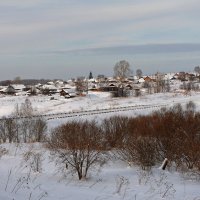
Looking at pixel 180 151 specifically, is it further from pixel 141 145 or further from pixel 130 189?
pixel 130 189

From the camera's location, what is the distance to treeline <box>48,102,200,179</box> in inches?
669

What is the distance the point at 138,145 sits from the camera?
20.2 metres

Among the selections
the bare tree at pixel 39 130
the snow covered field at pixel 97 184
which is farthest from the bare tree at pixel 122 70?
the snow covered field at pixel 97 184

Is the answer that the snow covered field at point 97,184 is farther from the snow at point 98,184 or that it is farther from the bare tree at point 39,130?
the bare tree at point 39,130

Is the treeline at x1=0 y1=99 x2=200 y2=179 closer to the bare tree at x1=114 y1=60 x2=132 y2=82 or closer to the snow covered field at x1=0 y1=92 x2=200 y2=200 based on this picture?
the snow covered field at x1=0 y1=92 x2=200 y2=200

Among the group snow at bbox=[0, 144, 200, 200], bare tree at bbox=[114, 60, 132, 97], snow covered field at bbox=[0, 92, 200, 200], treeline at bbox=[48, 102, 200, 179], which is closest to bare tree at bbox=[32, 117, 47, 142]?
treeline at bbox=[48, 102, 200, 179]

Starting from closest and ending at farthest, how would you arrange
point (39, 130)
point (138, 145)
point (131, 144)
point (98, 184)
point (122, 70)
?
point (98, 184)
point (138, 145)
point (131, 144)
point (39, 130)
point (122, 70)

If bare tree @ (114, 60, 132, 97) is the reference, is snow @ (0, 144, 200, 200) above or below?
below

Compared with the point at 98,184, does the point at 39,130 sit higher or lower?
lower

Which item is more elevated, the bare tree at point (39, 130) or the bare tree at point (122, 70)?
the bare tree at point (122, 70)

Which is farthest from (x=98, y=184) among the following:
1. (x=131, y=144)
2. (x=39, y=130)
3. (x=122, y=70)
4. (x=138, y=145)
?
(x=122, y=70)

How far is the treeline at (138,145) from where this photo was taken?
17.0m

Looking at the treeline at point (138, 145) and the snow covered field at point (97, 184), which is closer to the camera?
the snow covered field at point (97, 184)

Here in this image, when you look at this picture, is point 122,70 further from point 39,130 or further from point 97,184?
point 97,184
